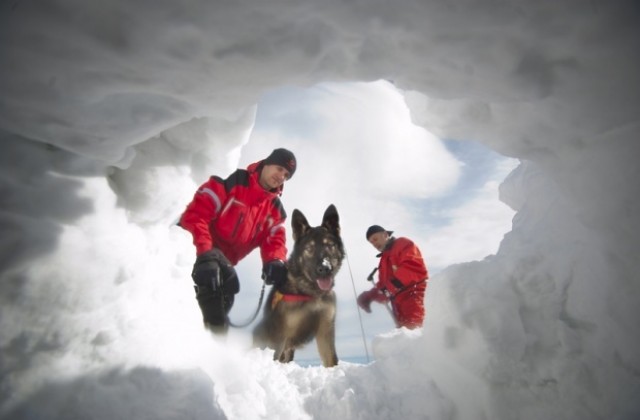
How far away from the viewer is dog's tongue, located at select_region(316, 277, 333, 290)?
5.50 metres

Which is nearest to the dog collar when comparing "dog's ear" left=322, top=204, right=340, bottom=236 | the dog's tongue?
the dog's tongue

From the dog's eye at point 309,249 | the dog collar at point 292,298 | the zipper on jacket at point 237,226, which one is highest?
the dog's eye at point 309,249

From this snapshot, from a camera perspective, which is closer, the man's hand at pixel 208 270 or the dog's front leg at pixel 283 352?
the man's hand at pixel 208 270

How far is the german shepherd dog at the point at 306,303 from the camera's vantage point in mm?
5285

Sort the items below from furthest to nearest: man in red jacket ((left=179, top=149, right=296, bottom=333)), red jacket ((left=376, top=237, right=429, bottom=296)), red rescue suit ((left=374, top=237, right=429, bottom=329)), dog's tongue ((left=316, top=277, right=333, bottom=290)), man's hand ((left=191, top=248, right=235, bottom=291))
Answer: red jacket ((left=376, top=237, right=429, bottom=296))
red rescue suit ((left=374, top=237, right=429, bottom=329))
dog's tongue ((left=316, top=277, right=333, bottom=290))
man in red jacket ((left=179, top=149, right=296, bottom=333))
man's hand ((left=191, top=248, right=235, bottom=291))

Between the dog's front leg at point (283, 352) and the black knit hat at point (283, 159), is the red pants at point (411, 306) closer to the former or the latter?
the dog's front leg at point (283, 352)

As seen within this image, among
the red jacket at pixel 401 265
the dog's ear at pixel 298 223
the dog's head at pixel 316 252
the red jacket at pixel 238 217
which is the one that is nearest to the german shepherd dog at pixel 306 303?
the dog's head at pixel 316 252

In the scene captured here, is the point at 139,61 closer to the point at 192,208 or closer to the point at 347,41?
the point at 347,41

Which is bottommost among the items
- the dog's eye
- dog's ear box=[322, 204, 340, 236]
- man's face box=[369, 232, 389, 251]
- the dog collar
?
the dog collar

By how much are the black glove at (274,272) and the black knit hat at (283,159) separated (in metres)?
1.12

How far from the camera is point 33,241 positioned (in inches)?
64.3

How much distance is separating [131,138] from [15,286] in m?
0.95

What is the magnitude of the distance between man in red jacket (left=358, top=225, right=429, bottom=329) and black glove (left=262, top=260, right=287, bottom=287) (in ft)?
10.0

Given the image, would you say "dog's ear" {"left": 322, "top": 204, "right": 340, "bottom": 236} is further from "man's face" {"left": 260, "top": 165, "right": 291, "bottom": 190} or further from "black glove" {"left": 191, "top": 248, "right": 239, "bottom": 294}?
"black glove" {"left": 191, "top": 248, "right": 239, "bottom": 294}
